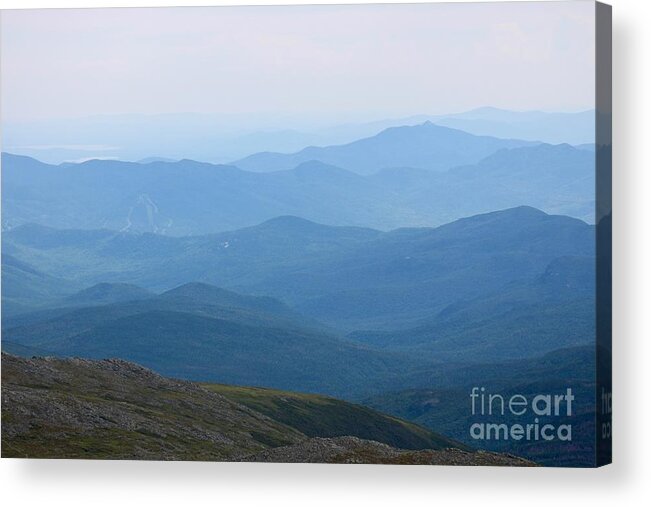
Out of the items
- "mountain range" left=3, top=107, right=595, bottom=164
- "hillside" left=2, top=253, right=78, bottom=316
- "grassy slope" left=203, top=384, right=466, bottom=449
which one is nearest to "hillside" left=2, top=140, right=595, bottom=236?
"mountain range" left=3, top=107, right=595, bottom=164

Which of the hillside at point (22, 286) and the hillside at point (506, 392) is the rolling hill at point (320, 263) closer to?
the hillside at point (22, 286)

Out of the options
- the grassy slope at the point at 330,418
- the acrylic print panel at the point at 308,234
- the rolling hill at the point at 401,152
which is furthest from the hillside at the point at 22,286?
the rolling hill at the point at 401,152

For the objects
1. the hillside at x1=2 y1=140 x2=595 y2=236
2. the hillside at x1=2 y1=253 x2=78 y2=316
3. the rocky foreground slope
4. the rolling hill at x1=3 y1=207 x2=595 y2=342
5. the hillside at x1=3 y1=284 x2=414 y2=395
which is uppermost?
the hillside at x1=2 y1=140 x2=595 y2=236

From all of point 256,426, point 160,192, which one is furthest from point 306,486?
point 160,192

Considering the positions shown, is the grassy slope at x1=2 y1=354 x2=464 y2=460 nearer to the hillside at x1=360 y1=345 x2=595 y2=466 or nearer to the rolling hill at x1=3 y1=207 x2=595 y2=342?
the hillside at x1=360 y1=345 x2=595 y2=466

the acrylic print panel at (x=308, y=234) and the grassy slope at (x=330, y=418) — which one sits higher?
the acrylic print panel at (x=308, y=234)

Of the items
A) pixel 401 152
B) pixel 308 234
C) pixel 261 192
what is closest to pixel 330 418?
pixel 308 234
